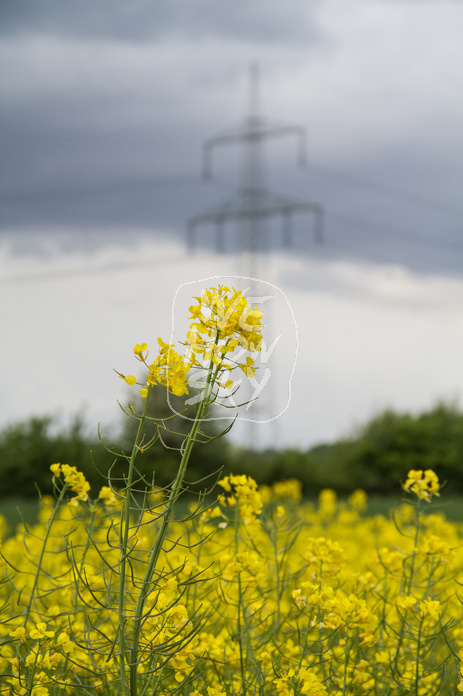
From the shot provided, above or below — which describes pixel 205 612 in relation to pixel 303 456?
above

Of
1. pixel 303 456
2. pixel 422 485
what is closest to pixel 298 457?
pixel 303 456

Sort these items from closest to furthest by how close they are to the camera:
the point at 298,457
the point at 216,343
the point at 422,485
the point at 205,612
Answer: the point at 216,343
the point at 205,612
the point at 422,485
the point at 298,457

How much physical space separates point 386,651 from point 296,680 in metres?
0.76

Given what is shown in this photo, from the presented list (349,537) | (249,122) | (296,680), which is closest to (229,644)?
(296,680)

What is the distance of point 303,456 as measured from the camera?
21.8m

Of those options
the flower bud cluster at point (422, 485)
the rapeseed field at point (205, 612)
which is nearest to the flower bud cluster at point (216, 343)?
the rapeseed field at point (205, 612)

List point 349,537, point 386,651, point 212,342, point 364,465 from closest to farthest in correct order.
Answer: point 212,342 < point 386,651 < point 349,537 < point 364,465

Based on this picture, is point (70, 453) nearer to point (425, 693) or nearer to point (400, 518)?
point (400, 518)

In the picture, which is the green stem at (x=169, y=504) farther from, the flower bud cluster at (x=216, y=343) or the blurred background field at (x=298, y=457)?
the blurred background field at (x=298, y=457)

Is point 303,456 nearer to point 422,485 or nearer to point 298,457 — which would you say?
point 298,457

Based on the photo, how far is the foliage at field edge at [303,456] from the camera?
19.6m

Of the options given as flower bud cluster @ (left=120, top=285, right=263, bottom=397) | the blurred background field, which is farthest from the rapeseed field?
the blurred background field

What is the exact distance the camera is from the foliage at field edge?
19.6 metres

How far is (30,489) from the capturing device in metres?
20.5
